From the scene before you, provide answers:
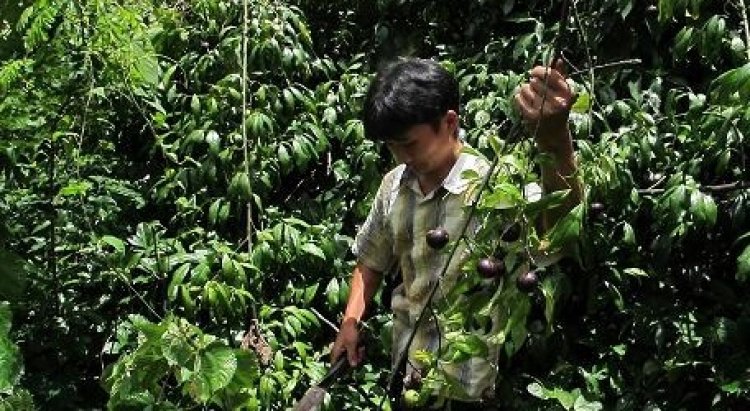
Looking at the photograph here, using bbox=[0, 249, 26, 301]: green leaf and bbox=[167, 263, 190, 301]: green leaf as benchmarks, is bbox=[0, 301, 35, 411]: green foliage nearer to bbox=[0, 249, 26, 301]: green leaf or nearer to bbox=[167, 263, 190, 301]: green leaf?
bbox=[0, 249, 26, 301]: green leaf

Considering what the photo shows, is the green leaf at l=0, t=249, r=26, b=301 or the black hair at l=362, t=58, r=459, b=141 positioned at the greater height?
the black hair at l=362, t=58, r=459, b=141

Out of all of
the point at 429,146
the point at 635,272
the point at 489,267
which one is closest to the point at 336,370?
the point at 429,146

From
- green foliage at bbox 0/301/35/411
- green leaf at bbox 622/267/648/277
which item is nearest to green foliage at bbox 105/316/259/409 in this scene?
green foliage at bbox 0/301/35/411

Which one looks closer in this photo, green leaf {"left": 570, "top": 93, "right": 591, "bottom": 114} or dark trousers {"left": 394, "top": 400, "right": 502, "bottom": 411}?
green leaf {"left": 570, "top": 93, "right": 591, "bottom": 114}

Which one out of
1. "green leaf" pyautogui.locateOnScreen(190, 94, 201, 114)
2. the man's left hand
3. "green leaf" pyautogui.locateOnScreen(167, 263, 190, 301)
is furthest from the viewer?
"green leaf" pyautogui.locateOnScreen(190, 94, 201, 114)

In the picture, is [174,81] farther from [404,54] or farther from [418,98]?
[418,98]

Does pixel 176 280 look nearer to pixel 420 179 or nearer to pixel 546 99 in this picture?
pixel 420 179

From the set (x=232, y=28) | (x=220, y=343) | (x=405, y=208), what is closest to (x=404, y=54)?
(x=232, y=28)

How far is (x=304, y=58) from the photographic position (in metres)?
3.55

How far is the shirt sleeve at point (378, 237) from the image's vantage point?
2.50m

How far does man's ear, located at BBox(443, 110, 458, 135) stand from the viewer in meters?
2.24

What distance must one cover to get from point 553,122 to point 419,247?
68cm

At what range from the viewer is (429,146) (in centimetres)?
224

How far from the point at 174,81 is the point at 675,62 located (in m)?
1.69
